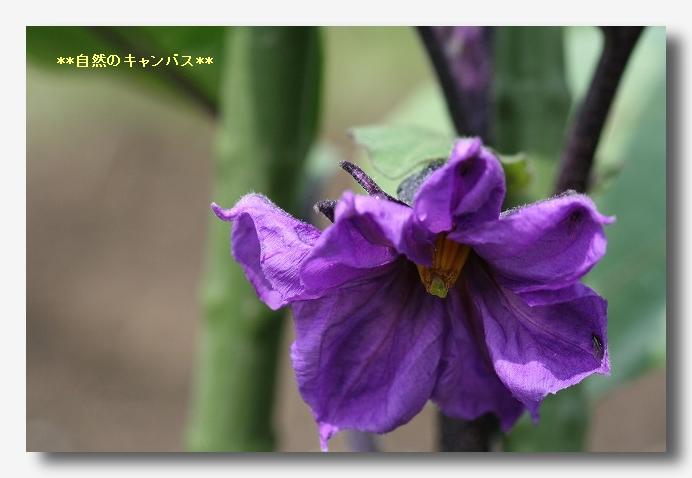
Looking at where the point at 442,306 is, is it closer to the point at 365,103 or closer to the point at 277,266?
the point at 277,266

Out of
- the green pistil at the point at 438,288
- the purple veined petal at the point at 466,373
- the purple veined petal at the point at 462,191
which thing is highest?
the purple veined petal at the point at 462,191

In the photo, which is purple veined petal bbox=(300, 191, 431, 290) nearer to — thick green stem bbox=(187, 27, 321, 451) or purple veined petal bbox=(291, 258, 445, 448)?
purple veined petal bbox=(291, 258, 445, 448)

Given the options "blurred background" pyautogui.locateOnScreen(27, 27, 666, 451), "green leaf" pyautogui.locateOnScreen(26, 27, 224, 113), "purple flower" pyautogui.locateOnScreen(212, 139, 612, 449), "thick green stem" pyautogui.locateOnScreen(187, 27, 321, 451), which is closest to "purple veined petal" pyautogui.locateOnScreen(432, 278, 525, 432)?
"purple flower" pyautogui.locateOnScreen(212, 139, 612, 449)

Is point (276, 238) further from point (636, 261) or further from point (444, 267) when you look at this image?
point (636, 261)

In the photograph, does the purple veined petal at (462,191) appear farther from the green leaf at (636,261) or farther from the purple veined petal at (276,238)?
the green leaf at (636,261)

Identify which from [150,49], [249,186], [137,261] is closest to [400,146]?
[249,186]

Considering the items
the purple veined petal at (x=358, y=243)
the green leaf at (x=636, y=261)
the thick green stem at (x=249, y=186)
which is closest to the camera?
the purple veined petal at (x=358, y=243)

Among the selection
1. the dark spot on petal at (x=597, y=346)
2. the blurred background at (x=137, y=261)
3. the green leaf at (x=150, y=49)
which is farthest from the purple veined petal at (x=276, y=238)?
the blurred background at (x=137, y=261)
